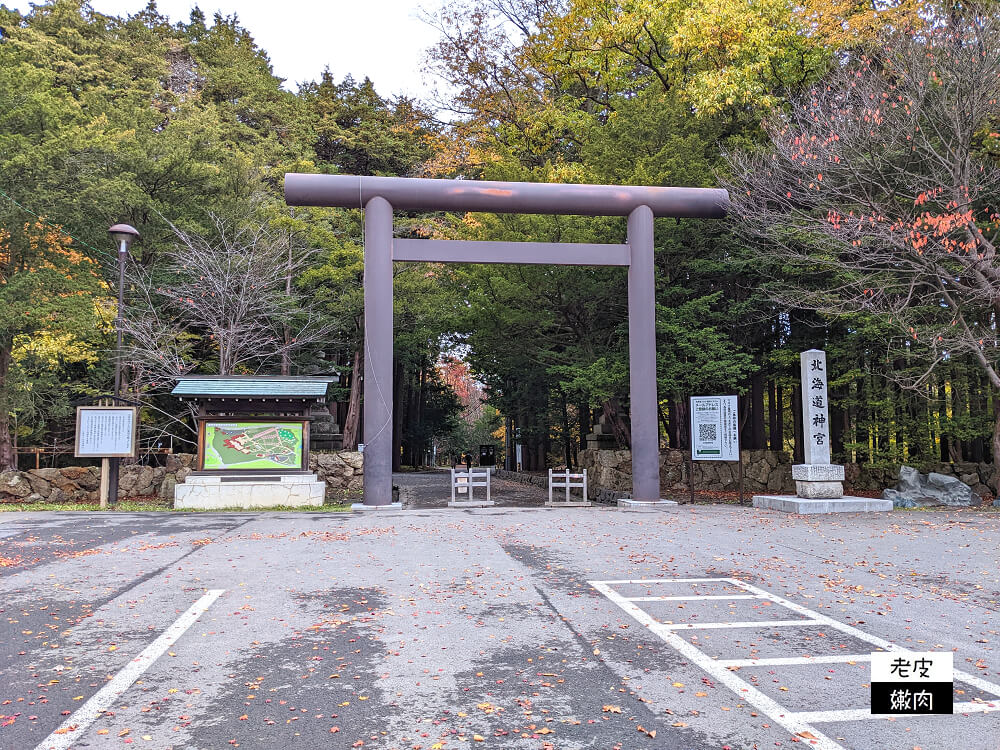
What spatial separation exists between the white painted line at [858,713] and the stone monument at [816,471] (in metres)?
8.41

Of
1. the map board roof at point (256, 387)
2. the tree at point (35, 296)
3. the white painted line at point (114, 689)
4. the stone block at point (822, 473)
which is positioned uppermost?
the tree at point (35, 296)

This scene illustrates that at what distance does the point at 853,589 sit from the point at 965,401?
40.8 feet

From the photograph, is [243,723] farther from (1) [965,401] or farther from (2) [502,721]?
(1) [965,401]

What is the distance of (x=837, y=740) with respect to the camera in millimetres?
2721

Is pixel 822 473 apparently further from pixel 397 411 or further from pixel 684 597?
pixel 397 411

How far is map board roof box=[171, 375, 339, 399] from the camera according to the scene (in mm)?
12930

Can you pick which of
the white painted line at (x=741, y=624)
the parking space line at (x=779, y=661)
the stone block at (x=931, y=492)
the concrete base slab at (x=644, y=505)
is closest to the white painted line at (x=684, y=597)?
the parking space line at (x=779, y=661)

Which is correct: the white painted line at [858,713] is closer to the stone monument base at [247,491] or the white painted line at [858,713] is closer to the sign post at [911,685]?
the sign post at [911,685]

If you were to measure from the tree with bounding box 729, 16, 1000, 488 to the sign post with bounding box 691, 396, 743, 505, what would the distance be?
8.34ft

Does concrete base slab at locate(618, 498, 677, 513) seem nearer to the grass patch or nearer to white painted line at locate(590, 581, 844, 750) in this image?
the grass patch

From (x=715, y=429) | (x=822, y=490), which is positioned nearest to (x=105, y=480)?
(x=715, y=429)

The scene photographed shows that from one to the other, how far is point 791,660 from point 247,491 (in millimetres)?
11559

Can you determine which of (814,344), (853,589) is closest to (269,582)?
(853,589)

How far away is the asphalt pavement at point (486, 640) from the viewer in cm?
286
